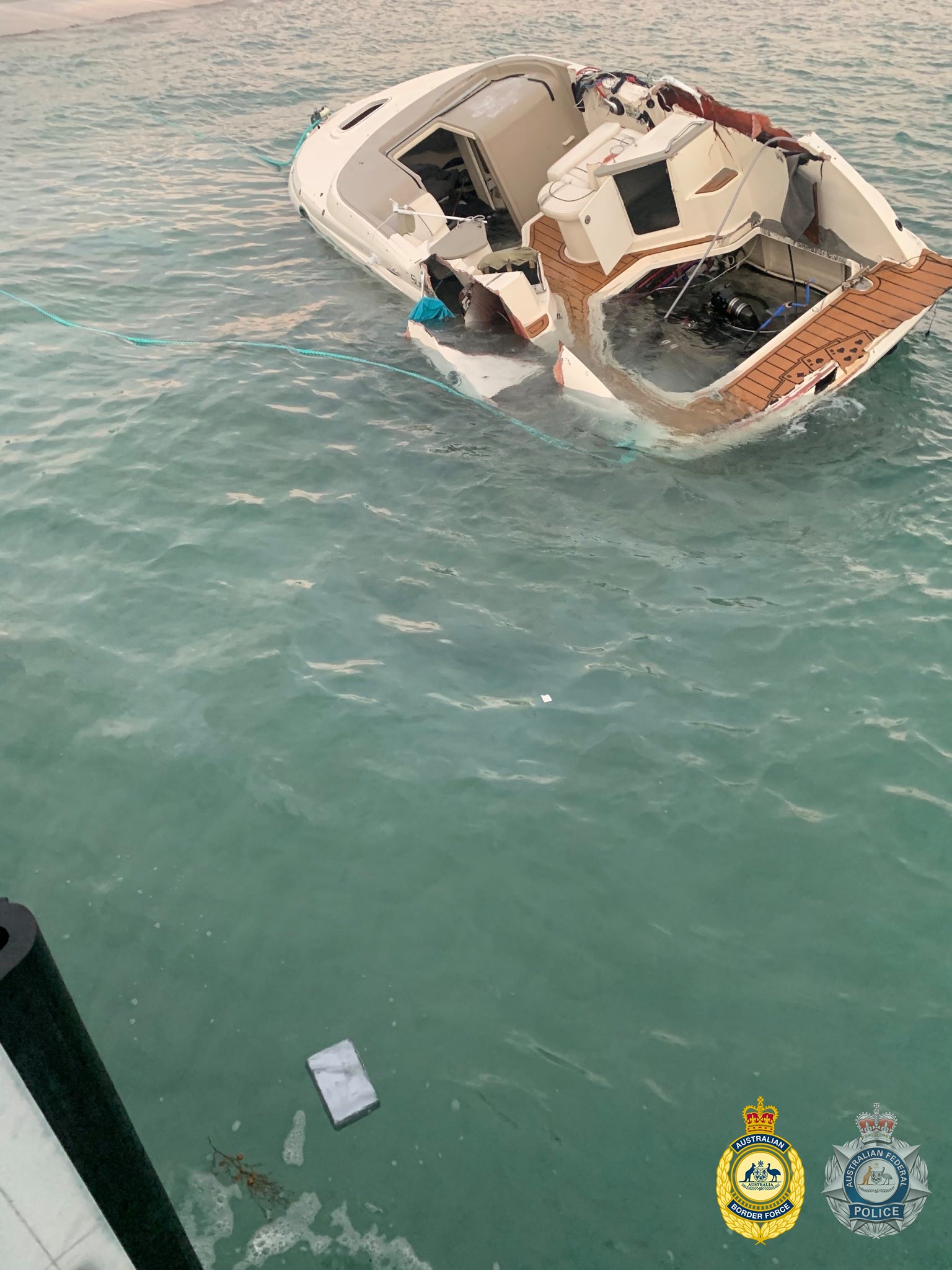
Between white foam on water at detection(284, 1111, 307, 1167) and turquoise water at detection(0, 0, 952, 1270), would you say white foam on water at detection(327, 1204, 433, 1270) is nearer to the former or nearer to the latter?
turquoise water at detection(0, 0, 952, 1270)

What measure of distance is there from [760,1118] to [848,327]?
7.35m

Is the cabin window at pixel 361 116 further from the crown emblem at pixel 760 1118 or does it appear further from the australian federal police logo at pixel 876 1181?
the australian federal police logo at pixel 876 1181

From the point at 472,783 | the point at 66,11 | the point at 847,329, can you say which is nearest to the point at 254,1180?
the point at 472,783

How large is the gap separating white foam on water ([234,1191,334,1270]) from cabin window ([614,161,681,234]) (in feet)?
31.4

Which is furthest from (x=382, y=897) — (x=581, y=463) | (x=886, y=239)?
(x=886, y=239)

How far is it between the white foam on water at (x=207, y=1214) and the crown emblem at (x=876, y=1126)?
3089mm

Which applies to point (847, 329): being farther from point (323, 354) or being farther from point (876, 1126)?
point (876, 1126)

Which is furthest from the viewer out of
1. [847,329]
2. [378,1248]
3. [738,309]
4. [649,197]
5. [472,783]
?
[738,309]

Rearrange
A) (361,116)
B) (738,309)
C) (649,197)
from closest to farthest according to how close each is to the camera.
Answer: (649,197) → (738,309) → (361,116)

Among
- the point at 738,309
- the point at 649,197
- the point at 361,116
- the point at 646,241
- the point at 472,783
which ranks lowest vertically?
the point at 472,783

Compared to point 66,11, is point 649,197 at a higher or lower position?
lower

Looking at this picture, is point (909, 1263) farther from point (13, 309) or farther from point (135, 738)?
point (13, 309)

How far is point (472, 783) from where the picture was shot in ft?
20.2

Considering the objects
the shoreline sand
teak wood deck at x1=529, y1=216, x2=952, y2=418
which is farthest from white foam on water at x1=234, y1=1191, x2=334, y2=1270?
the shoreline sand
